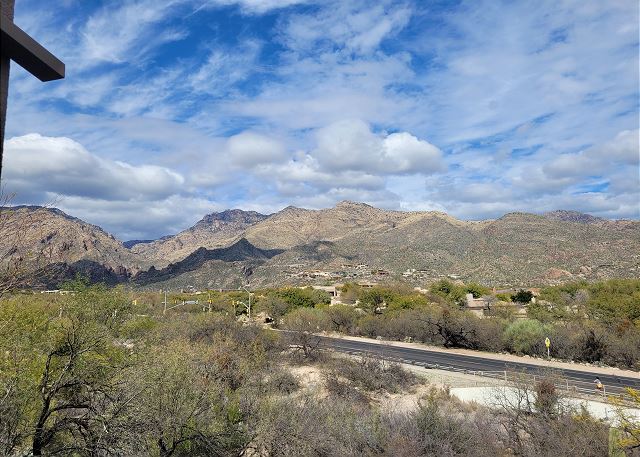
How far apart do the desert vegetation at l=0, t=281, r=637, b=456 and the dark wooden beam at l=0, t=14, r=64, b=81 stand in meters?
8.67

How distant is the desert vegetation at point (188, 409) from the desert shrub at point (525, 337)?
19.4 meters

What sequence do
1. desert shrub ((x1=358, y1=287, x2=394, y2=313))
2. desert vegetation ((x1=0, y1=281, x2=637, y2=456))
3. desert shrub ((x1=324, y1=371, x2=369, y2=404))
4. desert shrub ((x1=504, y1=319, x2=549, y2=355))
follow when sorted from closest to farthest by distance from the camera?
desert vegetation ((x1=0, y1=281, x2=637, y2=456)) → desert shrub ((x1=324, y1=371, x2=369, y2=404)) → desert shrub ((x1=504, y1=319, x2=549, y2=355)) → desert shrub ((x1=358, y1=287, x2=394, y2=313))

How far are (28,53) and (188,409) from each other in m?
15.4

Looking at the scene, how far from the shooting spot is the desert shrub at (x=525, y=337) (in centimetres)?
4522

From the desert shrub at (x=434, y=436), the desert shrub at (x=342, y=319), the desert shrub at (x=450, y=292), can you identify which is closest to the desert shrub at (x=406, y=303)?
the desert shrub at (x=342, y=319)

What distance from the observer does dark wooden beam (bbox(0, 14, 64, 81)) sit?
2.22 meters

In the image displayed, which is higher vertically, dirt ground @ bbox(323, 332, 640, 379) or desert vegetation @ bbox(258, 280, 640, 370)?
desert vegetation @ bbox(258, 280, 640, 370)

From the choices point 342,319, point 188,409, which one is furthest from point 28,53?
point 342,319

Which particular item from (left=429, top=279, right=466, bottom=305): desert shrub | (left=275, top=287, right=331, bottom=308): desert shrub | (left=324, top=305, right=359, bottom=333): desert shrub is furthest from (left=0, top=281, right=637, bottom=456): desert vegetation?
(left=275, top=287, right=331, bottom=308): desert shrub

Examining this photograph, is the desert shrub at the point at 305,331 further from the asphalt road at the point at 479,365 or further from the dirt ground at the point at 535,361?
the dirt ground at the point at 535,361

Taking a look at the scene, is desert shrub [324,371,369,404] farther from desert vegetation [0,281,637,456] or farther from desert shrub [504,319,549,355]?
desert shrub [504,319,549,355]

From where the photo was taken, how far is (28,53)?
92.4 inches

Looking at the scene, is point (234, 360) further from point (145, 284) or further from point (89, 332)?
point (145, 284)

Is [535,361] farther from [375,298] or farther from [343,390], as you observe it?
[375,298]
